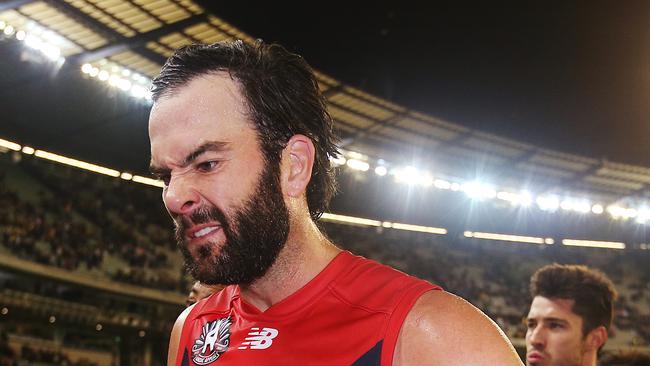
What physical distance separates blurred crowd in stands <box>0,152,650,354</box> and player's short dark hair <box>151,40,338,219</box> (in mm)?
16093

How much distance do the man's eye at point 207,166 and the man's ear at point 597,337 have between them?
3494mm

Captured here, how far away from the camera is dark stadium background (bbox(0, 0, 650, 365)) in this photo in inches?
658

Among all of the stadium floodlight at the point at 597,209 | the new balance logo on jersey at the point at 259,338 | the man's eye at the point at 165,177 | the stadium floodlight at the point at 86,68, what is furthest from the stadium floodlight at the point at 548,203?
the man's eye at the point at 165,177

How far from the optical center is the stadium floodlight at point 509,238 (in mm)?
28297

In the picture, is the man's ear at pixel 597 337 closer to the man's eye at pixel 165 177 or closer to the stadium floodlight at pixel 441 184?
the man's eye at pixel 165 177

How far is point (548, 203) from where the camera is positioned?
27172 millimetres

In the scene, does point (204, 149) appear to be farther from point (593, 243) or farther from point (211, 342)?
point (593, 243)

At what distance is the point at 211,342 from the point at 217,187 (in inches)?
21.1

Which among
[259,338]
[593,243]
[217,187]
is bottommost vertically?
[259,338]

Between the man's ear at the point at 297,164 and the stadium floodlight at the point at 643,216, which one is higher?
the stadium floodlight at the point at 643,216

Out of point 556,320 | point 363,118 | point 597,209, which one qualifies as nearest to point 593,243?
point 597,209

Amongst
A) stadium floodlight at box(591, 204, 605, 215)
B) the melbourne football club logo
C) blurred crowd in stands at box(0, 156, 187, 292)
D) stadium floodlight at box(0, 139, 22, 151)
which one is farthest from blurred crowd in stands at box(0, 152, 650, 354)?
the melbourne football club logo

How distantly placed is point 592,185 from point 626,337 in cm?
667

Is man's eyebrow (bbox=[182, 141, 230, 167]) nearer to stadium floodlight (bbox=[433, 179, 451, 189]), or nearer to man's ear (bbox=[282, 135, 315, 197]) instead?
man's ear (bbox=[282, 135, 315, 197])
